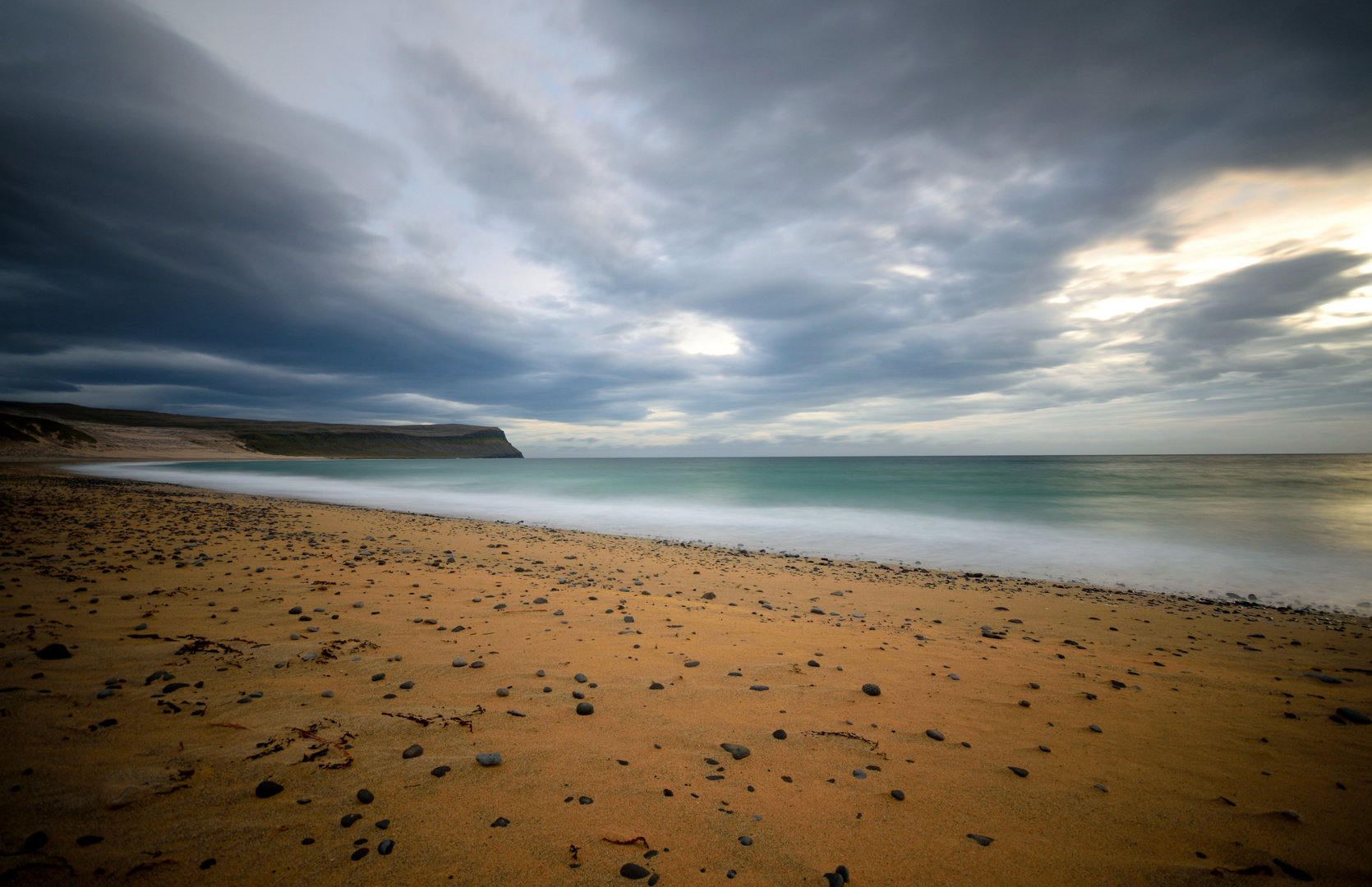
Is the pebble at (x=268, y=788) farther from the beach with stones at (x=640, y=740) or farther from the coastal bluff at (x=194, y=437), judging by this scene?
the coastal bluff at (x=194, y=437)

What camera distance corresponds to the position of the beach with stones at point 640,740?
209 centimetres

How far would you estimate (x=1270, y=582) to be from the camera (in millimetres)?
8969

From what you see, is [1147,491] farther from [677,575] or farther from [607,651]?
[607,651]

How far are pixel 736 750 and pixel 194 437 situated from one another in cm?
12607

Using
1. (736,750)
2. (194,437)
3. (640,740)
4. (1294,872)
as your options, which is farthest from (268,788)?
Answer: (194,437)

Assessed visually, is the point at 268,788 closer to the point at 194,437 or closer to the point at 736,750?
the point at 736,750

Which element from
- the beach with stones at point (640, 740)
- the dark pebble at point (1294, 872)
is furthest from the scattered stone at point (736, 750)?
the dark pebble at point (1294, 872)

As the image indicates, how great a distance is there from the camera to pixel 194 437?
90.1 meters

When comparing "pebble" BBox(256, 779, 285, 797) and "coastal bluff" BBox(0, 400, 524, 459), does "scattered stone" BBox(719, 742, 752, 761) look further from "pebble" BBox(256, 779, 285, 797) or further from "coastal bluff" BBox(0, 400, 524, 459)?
"coastal bluff" BBox(0, 400, 524, 459)

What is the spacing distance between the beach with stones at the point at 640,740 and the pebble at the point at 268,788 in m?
0.01

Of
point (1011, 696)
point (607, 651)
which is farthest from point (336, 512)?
point (1011, 696)

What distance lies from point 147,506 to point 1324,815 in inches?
840

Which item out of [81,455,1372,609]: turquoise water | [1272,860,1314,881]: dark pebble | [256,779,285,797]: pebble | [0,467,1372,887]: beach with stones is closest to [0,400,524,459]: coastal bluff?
[81,455,1372,609]: turquoise water

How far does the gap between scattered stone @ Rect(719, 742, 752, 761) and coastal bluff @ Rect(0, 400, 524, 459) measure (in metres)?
78.0
